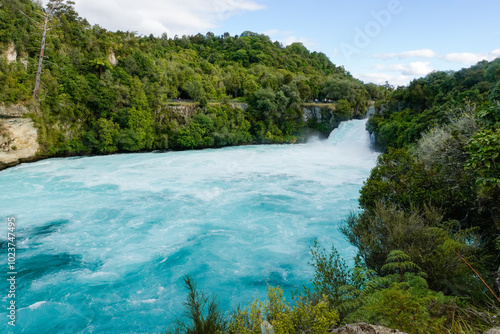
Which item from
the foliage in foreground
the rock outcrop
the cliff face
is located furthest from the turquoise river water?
the rock outcrop

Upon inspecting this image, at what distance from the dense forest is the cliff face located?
0.84 meters

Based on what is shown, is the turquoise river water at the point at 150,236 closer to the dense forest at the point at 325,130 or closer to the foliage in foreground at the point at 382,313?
the dense forest at the point at 325,130

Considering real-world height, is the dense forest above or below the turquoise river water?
above

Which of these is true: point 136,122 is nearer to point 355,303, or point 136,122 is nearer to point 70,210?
point 70,210

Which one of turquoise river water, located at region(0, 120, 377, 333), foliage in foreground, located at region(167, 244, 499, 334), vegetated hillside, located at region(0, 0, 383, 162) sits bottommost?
turquoise river water, located at region(0, 120, 377, 333)

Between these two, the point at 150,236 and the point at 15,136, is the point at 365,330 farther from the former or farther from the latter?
the point at 15,136

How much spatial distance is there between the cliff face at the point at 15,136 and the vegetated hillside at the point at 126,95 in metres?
0.79

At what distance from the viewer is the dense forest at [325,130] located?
493 centimetres

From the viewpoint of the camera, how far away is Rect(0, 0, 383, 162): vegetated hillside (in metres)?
25.6

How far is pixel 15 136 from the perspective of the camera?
22859mm

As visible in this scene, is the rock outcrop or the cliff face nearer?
the rock outcrop

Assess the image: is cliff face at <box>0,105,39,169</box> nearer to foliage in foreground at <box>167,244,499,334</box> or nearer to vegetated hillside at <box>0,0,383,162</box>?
vegetated hillside at <box>0,0,383,162</box>

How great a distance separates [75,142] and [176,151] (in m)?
11.1

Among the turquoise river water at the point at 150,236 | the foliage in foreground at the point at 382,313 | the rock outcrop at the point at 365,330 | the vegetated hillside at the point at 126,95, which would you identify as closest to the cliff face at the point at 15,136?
the vegetated hillside at the point at 126,95
